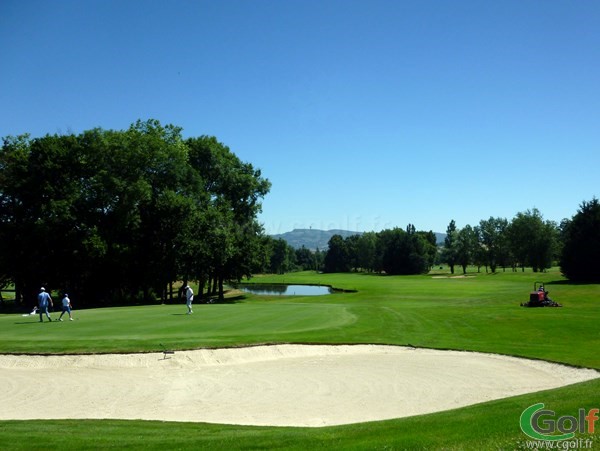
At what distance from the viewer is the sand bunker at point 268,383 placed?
52.7 feet

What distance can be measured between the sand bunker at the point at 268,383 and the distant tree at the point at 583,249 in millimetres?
60550

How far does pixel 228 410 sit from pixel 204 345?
24.0 feet

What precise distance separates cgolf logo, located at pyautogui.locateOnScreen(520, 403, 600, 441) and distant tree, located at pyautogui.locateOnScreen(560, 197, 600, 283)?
70897mm

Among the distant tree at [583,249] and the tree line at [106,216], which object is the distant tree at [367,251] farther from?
the tree line at [106,216]

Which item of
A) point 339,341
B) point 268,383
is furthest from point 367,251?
point 268,383

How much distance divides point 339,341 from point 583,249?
63161 mm

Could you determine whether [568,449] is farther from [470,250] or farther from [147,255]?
[470,250]

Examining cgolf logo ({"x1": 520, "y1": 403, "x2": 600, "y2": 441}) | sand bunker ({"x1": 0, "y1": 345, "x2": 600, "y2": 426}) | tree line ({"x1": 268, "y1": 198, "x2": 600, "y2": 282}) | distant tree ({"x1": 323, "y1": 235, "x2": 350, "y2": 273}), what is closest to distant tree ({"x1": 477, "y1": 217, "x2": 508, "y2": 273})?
tree line ({"x1": 268, "y1": 198, "x2": 600, "y2": 282})

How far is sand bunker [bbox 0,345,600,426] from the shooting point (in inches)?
633

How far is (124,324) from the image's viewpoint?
29203 millimetres

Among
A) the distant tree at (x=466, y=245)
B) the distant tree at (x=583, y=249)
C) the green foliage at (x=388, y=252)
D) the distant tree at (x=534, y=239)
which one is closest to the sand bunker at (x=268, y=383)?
the distant tree at (x=583, y=249)

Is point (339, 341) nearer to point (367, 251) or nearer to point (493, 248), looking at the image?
point (493, 248)

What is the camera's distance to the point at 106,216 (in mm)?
55438

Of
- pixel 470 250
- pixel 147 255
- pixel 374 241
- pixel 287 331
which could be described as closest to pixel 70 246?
pixel 147 255
